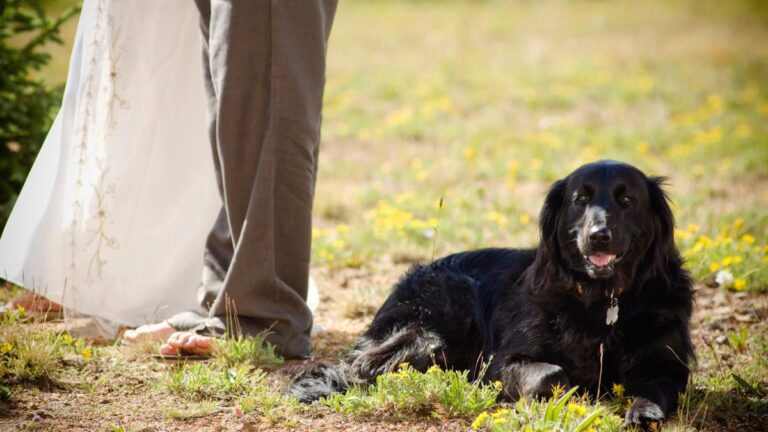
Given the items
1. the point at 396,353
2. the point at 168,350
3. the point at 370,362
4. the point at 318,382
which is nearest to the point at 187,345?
the point at 168,350

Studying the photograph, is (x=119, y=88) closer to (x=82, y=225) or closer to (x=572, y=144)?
(x=82, y=225)

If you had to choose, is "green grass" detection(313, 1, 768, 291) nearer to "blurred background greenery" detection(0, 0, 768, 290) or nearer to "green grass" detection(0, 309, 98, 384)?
"blurred background greenery" detection(0, 0, 768, 290)

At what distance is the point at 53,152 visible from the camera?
395 cm

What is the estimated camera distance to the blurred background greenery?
19.8ft

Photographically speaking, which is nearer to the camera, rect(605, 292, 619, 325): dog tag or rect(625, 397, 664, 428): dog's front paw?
rect(625, 397, 664, 428): dog's front paw

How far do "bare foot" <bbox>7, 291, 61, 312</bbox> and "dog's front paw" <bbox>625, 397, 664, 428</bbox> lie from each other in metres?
2.87

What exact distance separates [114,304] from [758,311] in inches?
137

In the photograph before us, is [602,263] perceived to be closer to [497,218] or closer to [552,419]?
[552,419]

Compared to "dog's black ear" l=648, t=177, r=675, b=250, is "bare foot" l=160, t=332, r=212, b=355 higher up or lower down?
lower down

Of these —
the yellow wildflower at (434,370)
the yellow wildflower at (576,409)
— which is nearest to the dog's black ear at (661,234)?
the yellow wildflower at (576,409)

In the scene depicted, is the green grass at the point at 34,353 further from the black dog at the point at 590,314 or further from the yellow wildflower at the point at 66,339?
the black dog at the point at 590,314

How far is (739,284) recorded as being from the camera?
15.1 ft

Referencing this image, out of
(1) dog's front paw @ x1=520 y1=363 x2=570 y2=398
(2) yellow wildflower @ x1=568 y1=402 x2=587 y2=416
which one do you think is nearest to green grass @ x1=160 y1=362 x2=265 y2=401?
(1) dog's front paw @ x1=520 y1=363 x2=570 y2=398

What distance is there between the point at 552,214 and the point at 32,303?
8.72ft
